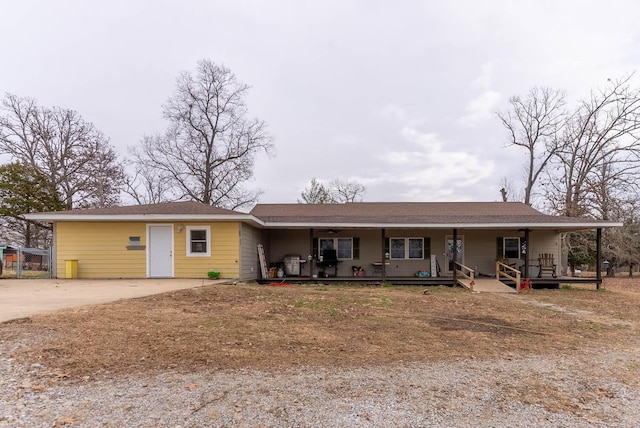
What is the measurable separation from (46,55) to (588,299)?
64.6ft

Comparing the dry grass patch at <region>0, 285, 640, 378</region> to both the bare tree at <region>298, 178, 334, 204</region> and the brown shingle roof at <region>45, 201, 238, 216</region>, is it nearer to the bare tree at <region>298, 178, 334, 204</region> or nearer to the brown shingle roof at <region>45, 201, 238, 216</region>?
the brown shingle roof at <region>45, 201, 238, 216</region>

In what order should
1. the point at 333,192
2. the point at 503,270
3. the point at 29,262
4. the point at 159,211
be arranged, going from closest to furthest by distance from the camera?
the point at 159,211 < the point at 503,270 < the point at 29,262 < the point at 333,192

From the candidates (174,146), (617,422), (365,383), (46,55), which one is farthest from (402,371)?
(174,146)

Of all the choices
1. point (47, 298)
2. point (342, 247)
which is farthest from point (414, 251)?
point (47, 298)

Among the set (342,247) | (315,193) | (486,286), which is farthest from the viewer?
(315,193)

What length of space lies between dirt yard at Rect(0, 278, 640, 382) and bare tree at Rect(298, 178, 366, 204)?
89.5ft

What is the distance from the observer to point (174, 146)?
27609 millimetres

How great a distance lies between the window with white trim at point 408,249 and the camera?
53.3 feet

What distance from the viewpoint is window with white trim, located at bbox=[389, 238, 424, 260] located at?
53.3 ft

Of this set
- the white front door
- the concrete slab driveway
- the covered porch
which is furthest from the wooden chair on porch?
the concrete slab driveway

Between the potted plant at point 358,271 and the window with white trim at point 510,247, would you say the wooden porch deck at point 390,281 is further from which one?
the window with white trim at point 510,247

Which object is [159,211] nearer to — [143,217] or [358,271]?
[143,217]

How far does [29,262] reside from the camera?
51.1 feet

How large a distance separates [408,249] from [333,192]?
22.2 metres
